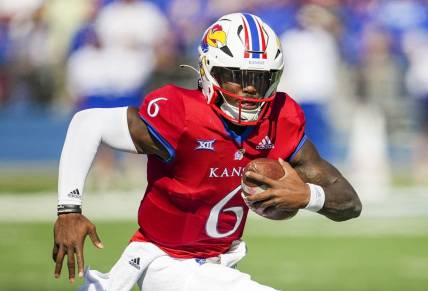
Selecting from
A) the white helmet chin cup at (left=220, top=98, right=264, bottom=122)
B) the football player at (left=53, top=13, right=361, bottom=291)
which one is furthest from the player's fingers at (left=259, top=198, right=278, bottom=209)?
the white helmet chin cup at (left=220, top=98, right=264, bottom=122)

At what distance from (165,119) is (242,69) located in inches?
15.0

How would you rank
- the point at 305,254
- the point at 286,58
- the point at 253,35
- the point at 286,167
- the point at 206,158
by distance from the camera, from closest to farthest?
the point at 286,167 < the point at 206,158 < the point at 253,35 < the point at 305,254 < the point at 286,58

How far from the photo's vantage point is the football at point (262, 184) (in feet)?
13.2

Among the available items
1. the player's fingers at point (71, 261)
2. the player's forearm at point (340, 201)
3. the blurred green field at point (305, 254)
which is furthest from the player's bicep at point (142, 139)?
the blurred green field at point (305, 254)

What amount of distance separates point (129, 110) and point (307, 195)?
0.80 meters

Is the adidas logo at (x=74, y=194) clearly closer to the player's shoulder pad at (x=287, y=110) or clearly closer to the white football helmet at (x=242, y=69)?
the white football helmet at (x=242, y=69)

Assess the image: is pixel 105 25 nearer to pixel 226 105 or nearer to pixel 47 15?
pixel 47 15

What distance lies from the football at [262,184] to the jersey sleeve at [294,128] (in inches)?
10.8

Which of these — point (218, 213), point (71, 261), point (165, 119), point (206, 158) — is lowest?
point (71, 261)

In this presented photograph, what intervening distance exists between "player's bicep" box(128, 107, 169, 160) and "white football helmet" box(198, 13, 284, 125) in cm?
28

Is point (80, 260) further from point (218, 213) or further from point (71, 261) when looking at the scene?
point (218, 213)

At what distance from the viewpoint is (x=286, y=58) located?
12023 millimetres

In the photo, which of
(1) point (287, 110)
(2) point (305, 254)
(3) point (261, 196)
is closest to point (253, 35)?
(1) point (287, 110)

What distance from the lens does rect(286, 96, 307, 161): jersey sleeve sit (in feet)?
14.3
